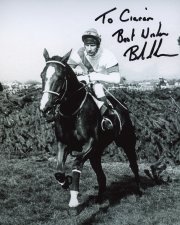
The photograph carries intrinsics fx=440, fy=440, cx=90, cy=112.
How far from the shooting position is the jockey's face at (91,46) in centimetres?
753

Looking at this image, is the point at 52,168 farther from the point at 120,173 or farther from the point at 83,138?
the point at 83,138

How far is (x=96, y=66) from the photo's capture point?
7.80 meters

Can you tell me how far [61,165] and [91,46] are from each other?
219 centimetres

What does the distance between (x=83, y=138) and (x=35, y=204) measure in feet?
5.45

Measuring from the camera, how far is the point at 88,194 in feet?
27.8

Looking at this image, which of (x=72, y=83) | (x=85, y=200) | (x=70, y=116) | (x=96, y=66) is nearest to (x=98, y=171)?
(x=85, y=200)

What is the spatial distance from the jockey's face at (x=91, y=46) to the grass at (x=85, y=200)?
2.68 metres

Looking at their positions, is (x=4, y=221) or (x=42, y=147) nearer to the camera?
(x=4, y=221)

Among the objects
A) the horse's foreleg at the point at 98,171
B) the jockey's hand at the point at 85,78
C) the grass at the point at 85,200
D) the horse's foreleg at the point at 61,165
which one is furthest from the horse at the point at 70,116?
the grass at the point at 85,200

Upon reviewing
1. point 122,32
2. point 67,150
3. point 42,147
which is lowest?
point 42,147

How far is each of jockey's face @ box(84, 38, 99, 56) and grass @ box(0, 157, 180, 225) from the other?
106 inches

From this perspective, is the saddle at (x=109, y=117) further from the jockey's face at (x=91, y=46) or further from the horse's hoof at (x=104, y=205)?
the horse's hoof at (x=104, y=205)

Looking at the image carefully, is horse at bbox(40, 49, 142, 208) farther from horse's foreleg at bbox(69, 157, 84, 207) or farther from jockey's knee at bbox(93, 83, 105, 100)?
jockey's knee at bbox(93, 83, 105, 100)

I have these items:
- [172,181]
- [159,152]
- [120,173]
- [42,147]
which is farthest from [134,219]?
[42,147]
